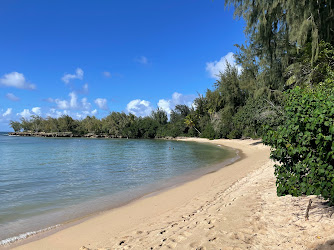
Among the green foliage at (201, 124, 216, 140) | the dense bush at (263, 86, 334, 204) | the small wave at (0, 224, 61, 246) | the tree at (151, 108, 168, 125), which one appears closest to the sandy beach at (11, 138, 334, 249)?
the small wave at (0, 224, 61, 246)

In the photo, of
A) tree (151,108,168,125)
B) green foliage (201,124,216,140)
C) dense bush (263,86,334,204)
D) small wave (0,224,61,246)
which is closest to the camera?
dense bush (263,86,334,204)

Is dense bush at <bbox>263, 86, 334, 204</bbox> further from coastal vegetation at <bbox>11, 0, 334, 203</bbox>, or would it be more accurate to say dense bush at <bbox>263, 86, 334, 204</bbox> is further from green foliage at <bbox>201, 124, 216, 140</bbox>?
green foliage at <bbox>201, 124, 216, 140</bbox>

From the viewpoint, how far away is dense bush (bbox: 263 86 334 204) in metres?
2.98

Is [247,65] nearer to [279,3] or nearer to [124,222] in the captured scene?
[279,3]

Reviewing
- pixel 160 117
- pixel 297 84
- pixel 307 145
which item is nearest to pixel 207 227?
pixel 307 145

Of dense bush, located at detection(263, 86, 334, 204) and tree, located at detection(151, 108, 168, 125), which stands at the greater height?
tree, located at detection(151, 108, 168, 125)

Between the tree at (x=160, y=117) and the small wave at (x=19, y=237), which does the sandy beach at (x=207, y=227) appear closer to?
the small wave at (x=19, y=237)

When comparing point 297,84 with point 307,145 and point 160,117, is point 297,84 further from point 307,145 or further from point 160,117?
point 160,117

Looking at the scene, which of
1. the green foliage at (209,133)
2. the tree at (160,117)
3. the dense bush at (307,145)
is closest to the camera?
the dense bush at (307,145)

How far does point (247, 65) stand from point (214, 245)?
32448mm

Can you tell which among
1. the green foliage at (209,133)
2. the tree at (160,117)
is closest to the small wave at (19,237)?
the green foliage at (209,133)

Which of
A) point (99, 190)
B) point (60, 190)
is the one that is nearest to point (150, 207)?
point (99, 190)

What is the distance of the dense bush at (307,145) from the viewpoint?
117 inches

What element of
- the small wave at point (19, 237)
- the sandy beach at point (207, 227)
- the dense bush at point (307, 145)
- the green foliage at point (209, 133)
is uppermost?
the green foliage at point (209, 133)
